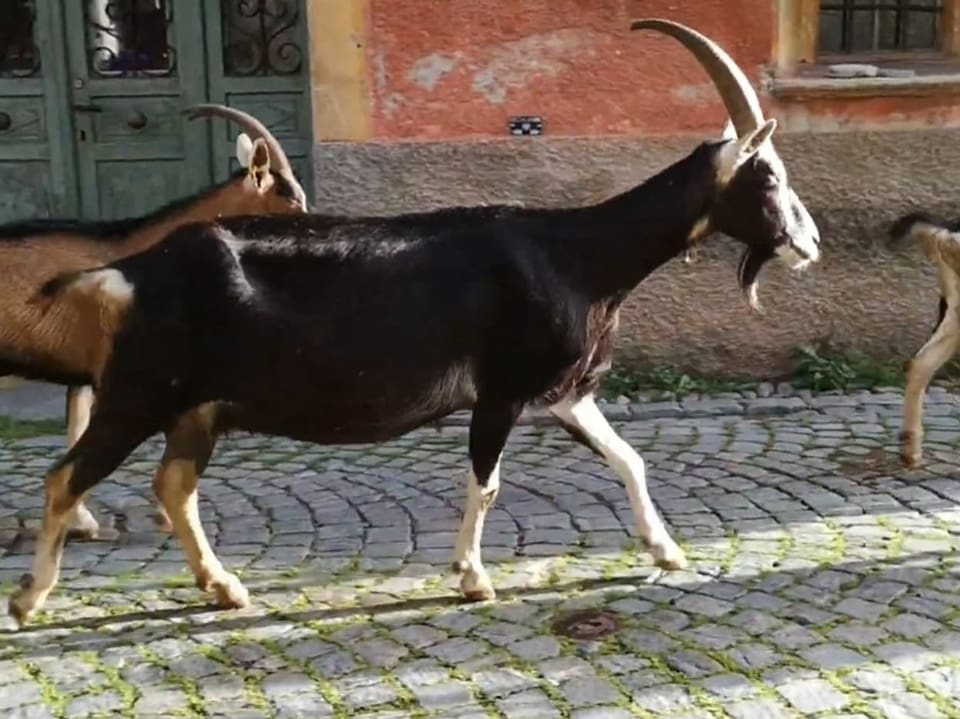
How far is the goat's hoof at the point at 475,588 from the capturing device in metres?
4.61

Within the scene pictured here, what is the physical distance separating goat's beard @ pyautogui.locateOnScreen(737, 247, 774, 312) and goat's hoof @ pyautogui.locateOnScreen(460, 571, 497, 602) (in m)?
1.38

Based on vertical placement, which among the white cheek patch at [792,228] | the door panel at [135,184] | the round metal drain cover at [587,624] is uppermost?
the white cheek patch at [792,228]

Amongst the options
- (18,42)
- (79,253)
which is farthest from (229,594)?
(18,42)

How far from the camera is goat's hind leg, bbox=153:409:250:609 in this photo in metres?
4.43

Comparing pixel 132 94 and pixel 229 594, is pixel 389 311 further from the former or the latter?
pixel 132 94

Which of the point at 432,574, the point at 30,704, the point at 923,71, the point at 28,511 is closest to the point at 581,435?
the point at 432,574

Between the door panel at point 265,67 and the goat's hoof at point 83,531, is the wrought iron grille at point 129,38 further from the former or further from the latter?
the goat's hoof at point 83,531

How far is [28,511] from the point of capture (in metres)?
5.75

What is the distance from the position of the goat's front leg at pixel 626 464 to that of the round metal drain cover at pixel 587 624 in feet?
1.50

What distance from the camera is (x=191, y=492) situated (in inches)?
177

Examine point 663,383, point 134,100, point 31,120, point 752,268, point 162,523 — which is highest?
point 134,100

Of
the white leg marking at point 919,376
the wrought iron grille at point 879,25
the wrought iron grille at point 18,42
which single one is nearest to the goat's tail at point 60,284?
the white leg marking at point 919,376

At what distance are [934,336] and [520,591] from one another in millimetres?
2564

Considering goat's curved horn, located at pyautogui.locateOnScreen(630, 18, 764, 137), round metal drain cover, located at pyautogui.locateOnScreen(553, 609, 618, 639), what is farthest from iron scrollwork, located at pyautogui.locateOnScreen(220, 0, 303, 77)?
round metal drain cover, located at pyautogui.locateOnScreen(553, 609, 618, 639)
